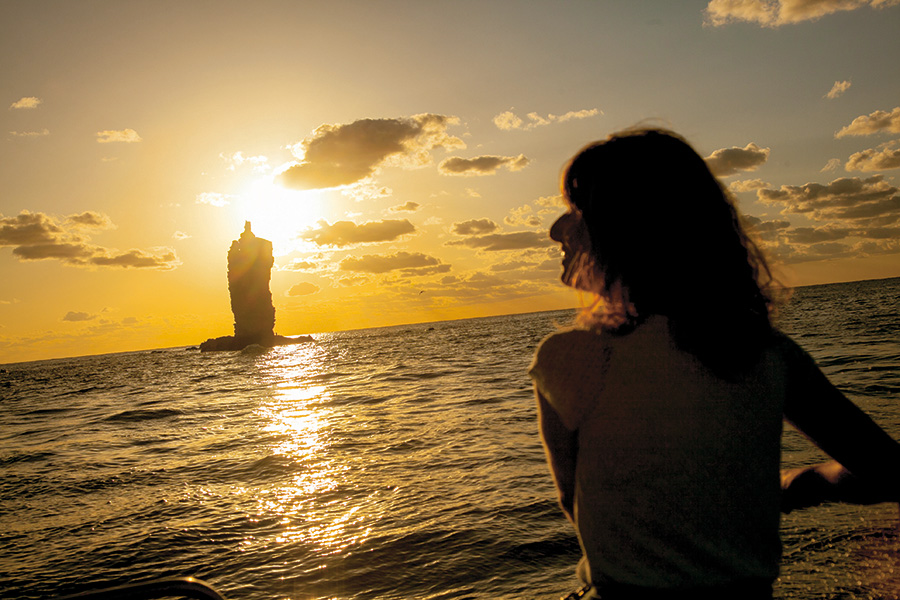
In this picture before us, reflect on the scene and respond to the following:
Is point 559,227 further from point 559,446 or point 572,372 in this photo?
point 559,446

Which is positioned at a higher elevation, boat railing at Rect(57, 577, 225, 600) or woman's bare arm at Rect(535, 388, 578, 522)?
woman's bare arm at Rect(535, 388, 578, 522)

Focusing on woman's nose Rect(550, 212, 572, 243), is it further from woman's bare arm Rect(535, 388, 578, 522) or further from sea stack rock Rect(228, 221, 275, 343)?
sea stack rock Rect(228, 221, 275, 343)

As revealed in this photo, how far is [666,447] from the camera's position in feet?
4.34

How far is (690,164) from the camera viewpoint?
4.68 feet

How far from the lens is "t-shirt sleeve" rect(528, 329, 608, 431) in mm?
1304

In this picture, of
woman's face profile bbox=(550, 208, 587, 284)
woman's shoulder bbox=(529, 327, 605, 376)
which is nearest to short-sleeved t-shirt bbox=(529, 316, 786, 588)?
woman's shoulder bbox=(529, 327, 605, 376)

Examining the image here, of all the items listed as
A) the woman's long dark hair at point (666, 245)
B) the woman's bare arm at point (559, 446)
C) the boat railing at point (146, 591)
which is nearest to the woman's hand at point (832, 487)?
the woman's long dark hair at point (666, 245)

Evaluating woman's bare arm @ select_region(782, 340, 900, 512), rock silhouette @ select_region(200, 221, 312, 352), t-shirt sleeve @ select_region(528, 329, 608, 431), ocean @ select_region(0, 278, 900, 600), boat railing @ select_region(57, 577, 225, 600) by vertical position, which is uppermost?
rock silhouette @ select_region(200, 221, 312, 352)

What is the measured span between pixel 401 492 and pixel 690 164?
6.88 m

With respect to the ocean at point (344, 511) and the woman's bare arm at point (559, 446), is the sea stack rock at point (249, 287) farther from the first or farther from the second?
the woman's bare arm at point (559, 446)

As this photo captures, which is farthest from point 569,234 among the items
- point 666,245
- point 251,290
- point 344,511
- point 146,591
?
point 251,290

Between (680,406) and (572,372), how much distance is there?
258 millimetres

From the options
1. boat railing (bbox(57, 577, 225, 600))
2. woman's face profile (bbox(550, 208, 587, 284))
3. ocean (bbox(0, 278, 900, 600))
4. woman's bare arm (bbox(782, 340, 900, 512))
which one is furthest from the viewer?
ocean (bbox(0, 278, 900, 600))

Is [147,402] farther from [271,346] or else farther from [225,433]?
[271,346]
